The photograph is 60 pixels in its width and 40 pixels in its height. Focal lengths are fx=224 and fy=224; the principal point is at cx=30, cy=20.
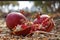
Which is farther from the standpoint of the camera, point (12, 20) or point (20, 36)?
point (12, 20)

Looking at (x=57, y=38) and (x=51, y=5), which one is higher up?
(x=57, y=38)

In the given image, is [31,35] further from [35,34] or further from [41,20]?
[41,20]

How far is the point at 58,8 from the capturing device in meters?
4.93

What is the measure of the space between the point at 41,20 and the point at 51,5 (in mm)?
4005

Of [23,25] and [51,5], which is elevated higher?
[23,25]

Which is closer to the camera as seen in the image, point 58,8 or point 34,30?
point 34,30

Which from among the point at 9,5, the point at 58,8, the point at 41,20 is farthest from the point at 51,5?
the point at 41,20

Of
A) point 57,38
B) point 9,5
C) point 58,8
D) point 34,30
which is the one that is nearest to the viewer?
point 57,38

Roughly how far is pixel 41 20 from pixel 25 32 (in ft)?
0.45

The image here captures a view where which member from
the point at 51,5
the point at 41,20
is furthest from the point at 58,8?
the point at 41,20

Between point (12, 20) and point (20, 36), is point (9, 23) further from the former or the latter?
point (20, 36)

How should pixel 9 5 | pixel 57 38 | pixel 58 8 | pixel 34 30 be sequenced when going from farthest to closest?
pixel 9 5, pixel 58 8, pixel 34 30, pixel 57 38

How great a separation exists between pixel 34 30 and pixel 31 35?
5cm

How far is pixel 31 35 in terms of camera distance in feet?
3.53
